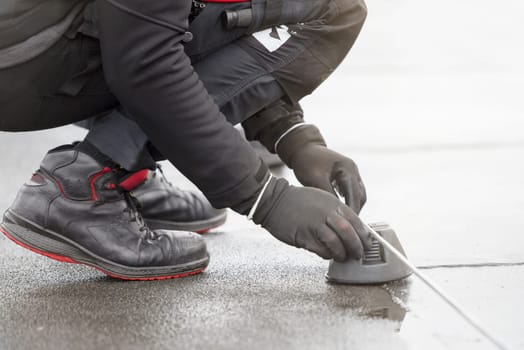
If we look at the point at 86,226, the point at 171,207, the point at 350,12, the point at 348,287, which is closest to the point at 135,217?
the point at 86,226

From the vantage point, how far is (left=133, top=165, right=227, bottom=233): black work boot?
2021mm

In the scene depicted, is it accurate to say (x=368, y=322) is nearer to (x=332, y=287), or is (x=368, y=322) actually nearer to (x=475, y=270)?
(x=332, y=287)

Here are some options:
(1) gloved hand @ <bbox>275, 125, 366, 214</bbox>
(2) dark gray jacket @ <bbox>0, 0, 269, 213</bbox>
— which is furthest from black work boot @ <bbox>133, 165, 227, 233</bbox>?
(2) dark gray jacket @ <bbox>0, 0, 269, 213</bbox>

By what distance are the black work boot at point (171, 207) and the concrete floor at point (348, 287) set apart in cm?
6

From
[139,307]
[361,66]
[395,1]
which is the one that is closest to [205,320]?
[139,307]

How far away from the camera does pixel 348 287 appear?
1.56m

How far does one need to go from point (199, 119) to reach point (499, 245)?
2.77ft

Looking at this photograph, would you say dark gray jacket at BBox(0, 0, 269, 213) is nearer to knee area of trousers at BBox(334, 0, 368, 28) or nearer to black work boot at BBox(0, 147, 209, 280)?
black work boot at BBox(0, 147, 209, 280)

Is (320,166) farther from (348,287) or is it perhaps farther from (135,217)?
(135,217)

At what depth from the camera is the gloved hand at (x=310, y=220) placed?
1465mm

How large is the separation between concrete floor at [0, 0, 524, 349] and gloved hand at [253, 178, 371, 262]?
102 mm

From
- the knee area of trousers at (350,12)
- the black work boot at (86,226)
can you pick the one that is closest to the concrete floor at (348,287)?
the black work boot at (86,226)

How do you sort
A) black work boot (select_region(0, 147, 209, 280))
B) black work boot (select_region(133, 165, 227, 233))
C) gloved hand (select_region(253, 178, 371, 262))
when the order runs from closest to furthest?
gloved hand (select_region(253, 178, 371, 262)) → black work boot (select_region(0, 147, 209, 280)) → black work boot (select_region(133, 165, 227, 233))

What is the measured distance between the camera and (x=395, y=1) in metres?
8.82
